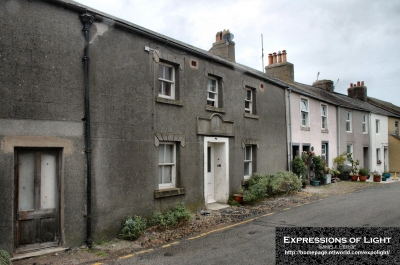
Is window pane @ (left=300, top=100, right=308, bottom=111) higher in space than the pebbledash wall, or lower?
higher

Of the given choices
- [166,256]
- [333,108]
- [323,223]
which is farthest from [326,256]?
[333,108]

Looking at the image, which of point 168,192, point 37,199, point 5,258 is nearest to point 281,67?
point 168,192

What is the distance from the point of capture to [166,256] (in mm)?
7230

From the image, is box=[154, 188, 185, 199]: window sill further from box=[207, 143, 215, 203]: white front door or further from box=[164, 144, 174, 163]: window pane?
box=[207, 143, 215, 203]: white front door

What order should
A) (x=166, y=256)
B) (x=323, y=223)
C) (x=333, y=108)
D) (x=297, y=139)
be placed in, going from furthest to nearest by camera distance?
(x=333, y=108), (x=297, y=139), (x=323, y=223), (x=166, y=256)

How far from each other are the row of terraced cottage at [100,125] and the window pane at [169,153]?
4 centimetres

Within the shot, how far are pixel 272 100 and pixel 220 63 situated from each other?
4854mm

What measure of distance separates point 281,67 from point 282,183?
1221cm

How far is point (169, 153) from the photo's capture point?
35.3ft

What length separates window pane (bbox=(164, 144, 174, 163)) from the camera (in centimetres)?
1065

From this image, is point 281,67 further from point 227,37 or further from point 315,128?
point 227,37

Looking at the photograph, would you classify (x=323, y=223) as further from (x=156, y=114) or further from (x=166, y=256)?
(x=156, y=114)

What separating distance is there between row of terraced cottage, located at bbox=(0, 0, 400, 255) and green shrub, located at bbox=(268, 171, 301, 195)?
5.51 feet

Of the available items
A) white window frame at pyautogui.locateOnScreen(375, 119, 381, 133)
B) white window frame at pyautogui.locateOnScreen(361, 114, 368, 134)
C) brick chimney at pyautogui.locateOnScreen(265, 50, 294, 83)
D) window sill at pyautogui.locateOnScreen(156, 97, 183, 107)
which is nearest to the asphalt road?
window sill at pyautogui.locateOnScreen(156, 97, 183, 107)
